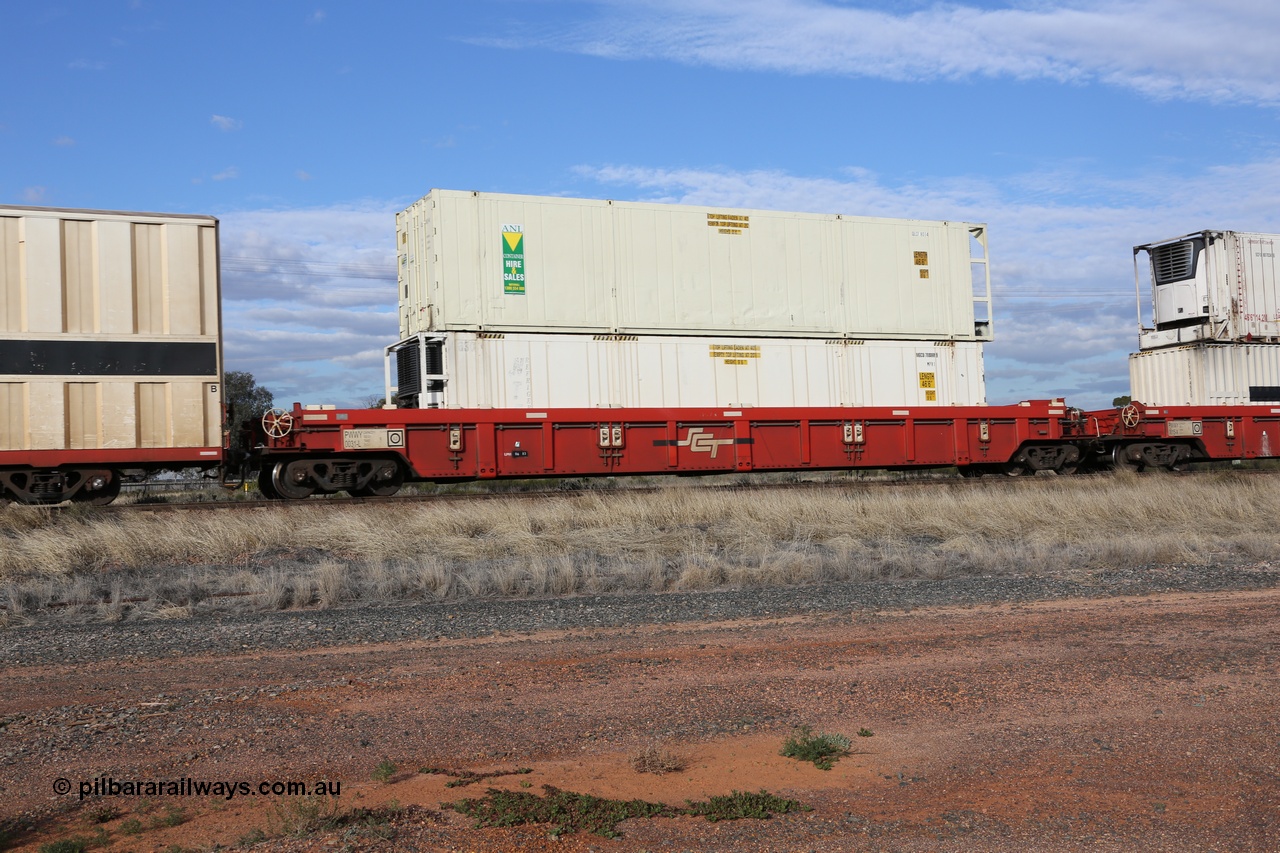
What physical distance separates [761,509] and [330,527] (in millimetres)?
5532

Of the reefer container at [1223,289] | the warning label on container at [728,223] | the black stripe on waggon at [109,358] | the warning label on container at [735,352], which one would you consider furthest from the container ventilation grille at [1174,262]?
the black stripe on waggon at [109,358]

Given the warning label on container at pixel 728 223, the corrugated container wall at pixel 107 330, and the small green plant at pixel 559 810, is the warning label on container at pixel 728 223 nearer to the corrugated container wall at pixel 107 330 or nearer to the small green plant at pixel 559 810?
the corrugated container wall at pixel 107 330

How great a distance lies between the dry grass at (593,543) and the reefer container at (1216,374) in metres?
5.40

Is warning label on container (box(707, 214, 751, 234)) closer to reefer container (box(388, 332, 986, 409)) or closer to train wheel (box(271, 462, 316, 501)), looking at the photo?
reefer container (box(388, 332, 986, 409))

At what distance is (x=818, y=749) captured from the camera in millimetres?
4039

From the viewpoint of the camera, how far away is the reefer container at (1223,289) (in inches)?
777

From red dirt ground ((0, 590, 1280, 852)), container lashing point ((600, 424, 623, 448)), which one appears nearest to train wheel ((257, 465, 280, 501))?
container lashing point ((600, 424, 623, 448))

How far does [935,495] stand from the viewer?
14844mm

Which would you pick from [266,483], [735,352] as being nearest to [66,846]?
[266,483]

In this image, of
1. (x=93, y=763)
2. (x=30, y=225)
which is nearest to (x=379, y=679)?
(x=93, y=763)

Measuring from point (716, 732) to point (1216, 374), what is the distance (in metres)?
19.3

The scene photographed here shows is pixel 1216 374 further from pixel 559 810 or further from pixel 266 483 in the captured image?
pixel 559 810

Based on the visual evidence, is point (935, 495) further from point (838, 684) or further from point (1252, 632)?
point (838, 684)

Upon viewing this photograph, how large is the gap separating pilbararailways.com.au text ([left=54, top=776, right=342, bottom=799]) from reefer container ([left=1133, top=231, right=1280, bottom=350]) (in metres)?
20.5
